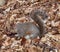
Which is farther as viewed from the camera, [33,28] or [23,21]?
[23,21]

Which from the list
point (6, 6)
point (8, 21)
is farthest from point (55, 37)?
point (6, 6)

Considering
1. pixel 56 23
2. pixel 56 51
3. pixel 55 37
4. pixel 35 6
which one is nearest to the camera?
pixel 56 51

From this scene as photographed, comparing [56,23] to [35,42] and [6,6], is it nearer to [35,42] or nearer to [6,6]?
[35,42]
